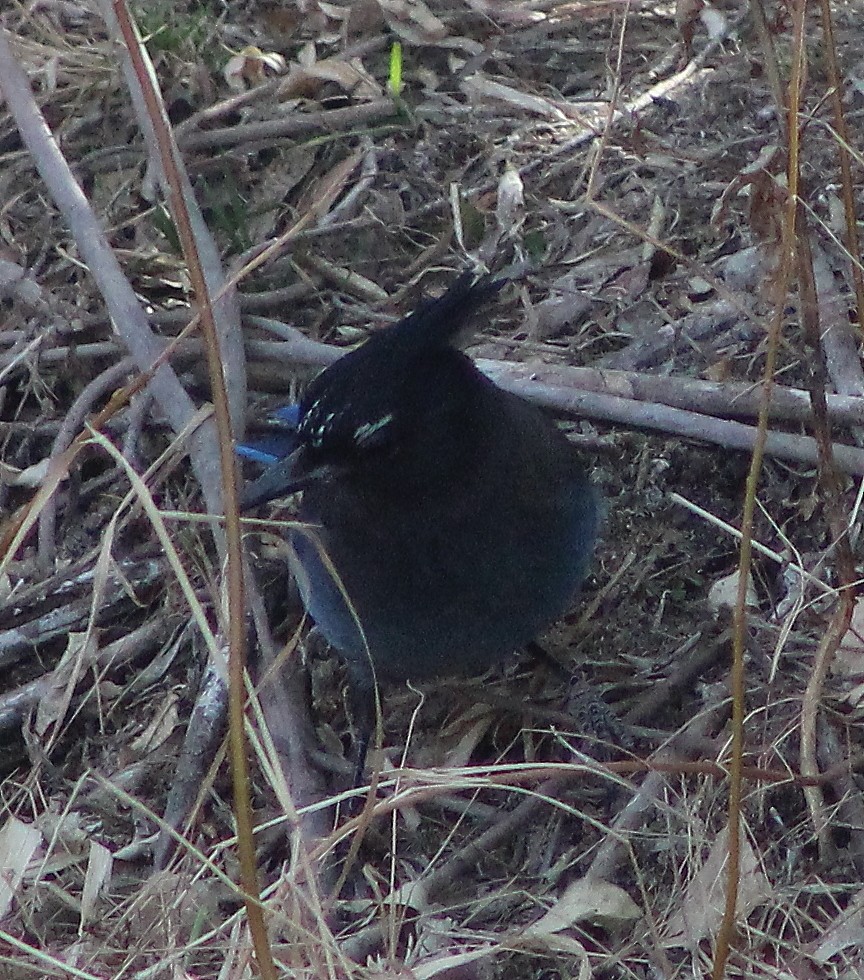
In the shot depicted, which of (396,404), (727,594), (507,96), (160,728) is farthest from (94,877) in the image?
(507,96)

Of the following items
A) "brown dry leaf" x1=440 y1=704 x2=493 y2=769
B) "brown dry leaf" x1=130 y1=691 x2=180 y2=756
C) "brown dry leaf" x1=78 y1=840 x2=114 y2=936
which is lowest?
"brown dry leaf" x1=440 y1=704 x2=493 y2=769

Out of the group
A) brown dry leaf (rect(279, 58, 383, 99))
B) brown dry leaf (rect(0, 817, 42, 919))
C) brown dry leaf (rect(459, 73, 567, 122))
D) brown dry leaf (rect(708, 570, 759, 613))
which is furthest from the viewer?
brown dry leaf (rect(279, 58, 383, 99))

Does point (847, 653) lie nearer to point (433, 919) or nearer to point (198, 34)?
point (433, 919)

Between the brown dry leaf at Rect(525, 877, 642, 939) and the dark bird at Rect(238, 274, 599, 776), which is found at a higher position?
the dark bird at Rect(238, 274, 599, 776)

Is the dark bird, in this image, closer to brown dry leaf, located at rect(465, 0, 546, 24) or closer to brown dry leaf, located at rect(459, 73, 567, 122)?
brown dry leaf, located at rect(459, 73, 567, 122)

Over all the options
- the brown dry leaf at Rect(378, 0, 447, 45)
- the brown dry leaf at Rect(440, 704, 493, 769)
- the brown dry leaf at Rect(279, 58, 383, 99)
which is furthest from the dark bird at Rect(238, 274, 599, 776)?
the brown dry leaf at Rect(378, 0, 447, 45)

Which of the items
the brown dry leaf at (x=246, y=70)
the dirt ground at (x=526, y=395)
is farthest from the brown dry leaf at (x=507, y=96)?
the brown dry leaf at (x=246, y=70)

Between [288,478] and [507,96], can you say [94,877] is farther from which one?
[507,96]

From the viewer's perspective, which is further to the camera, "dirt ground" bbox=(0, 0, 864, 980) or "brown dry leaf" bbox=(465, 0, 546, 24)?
"brown dry leaf" bbox=(465, 0, 546, 24)
